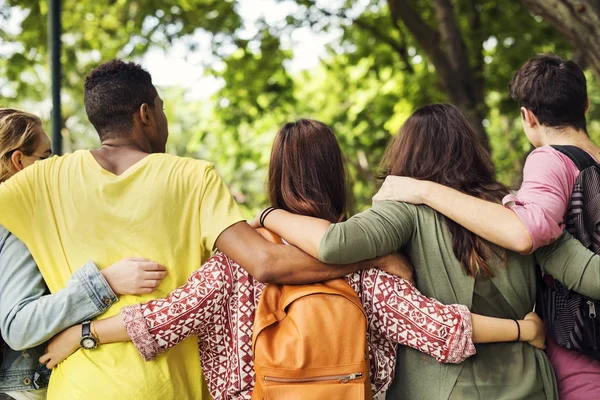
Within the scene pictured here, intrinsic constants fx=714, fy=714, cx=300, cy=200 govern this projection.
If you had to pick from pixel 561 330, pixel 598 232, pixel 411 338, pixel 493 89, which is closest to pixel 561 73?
pixel 598 232

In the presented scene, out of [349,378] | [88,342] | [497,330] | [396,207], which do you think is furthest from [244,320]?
[497,330]

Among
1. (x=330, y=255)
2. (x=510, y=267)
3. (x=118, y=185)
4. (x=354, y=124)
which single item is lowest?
(x=354, y=124)

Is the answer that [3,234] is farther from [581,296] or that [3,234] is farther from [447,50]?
[447,50]

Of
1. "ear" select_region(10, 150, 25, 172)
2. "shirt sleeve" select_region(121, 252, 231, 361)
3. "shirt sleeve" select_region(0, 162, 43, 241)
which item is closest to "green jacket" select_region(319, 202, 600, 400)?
"shirt sleeve" select_region(121, 252, 231, 361)

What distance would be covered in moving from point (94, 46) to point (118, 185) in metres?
10.5

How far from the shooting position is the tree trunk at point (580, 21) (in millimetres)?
5023

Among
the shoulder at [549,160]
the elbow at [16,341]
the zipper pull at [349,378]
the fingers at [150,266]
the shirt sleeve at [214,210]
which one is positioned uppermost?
the shirt sleeve at [214,210]

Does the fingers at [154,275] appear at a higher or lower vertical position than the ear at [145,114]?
lower

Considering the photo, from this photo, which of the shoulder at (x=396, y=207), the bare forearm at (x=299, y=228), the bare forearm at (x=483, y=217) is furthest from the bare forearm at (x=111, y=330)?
the bare forearm at (x=483, y=217)

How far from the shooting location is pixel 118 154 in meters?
2.73

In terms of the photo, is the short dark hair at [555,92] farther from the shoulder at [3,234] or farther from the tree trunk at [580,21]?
the tree trunk at [580,21]

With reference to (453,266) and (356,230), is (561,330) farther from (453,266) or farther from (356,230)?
(356,230)

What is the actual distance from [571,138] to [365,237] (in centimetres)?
100

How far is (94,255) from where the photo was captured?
104 inches
